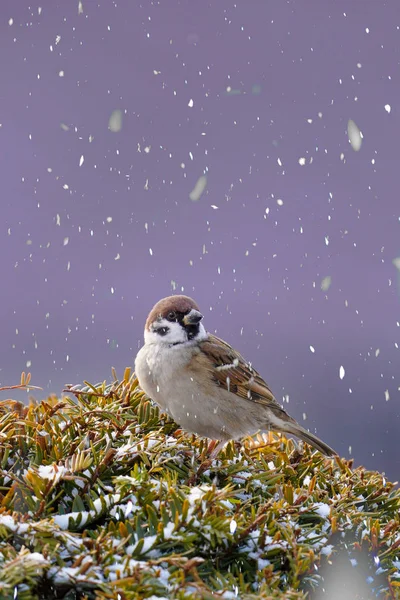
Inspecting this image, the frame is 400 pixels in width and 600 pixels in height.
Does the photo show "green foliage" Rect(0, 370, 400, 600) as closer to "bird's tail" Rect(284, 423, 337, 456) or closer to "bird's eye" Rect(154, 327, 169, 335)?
"bird's tail" Rect(284, 423, 337, 456)

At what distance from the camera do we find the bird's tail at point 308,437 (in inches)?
81.4

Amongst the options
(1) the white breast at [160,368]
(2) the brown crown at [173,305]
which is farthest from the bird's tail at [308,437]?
(2) the brown crown at [173,305]

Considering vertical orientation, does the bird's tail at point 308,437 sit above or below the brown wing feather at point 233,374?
below

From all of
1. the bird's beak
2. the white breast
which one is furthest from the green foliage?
the bird's beak

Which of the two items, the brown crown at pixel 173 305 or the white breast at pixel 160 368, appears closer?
the white breast at pixel 160 368

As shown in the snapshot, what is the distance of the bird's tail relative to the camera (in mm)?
2066

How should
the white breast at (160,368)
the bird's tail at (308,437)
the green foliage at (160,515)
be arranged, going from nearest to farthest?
the green foliage at (160,515)
the white breast at (160,368)
the bird's tail at (308,437)

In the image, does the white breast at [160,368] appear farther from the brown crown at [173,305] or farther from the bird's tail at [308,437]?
the bird's tail at [308,437]

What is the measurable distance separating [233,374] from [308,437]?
38 centimetres

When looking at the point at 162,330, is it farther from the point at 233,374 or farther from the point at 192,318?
the point at 233,374

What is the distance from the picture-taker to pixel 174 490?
3.49ft

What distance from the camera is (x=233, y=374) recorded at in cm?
249

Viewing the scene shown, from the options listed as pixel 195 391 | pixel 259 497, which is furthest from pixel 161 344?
pixel 259 497

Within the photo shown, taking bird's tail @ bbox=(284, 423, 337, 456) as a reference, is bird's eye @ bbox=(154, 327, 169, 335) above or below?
above
